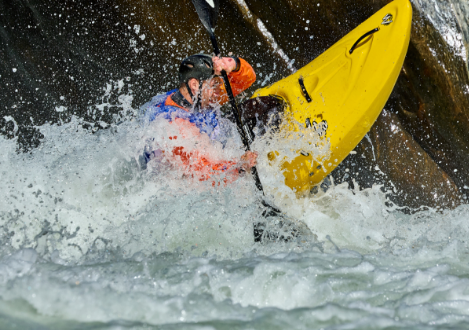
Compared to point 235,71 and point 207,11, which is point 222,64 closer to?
point 235,71

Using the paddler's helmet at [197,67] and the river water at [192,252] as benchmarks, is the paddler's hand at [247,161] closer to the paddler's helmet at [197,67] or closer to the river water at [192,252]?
the river water at [192,252]

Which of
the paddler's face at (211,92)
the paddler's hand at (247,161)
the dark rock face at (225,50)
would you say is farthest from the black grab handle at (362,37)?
the paddler's hand at (247,161)

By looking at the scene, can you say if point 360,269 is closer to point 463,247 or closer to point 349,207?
point 463,247

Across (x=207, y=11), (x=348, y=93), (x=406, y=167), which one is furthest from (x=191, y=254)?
(x=406, y=167)

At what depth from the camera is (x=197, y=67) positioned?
2213 millimetres

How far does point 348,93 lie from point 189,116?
1.10 metres

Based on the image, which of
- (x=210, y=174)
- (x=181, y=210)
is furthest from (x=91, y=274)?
(x=210, y=174)

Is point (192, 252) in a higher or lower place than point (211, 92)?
lower

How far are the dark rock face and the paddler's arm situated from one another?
658mm

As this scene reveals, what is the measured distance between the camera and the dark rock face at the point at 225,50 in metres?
2.78

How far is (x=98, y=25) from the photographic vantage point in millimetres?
3008

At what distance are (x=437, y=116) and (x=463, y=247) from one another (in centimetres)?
141

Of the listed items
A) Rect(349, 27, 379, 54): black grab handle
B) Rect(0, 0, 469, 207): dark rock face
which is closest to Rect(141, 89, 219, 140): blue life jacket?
Rect(0, 0, 469, 207): dark rock face

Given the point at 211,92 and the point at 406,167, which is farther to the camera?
the point at 406,167
